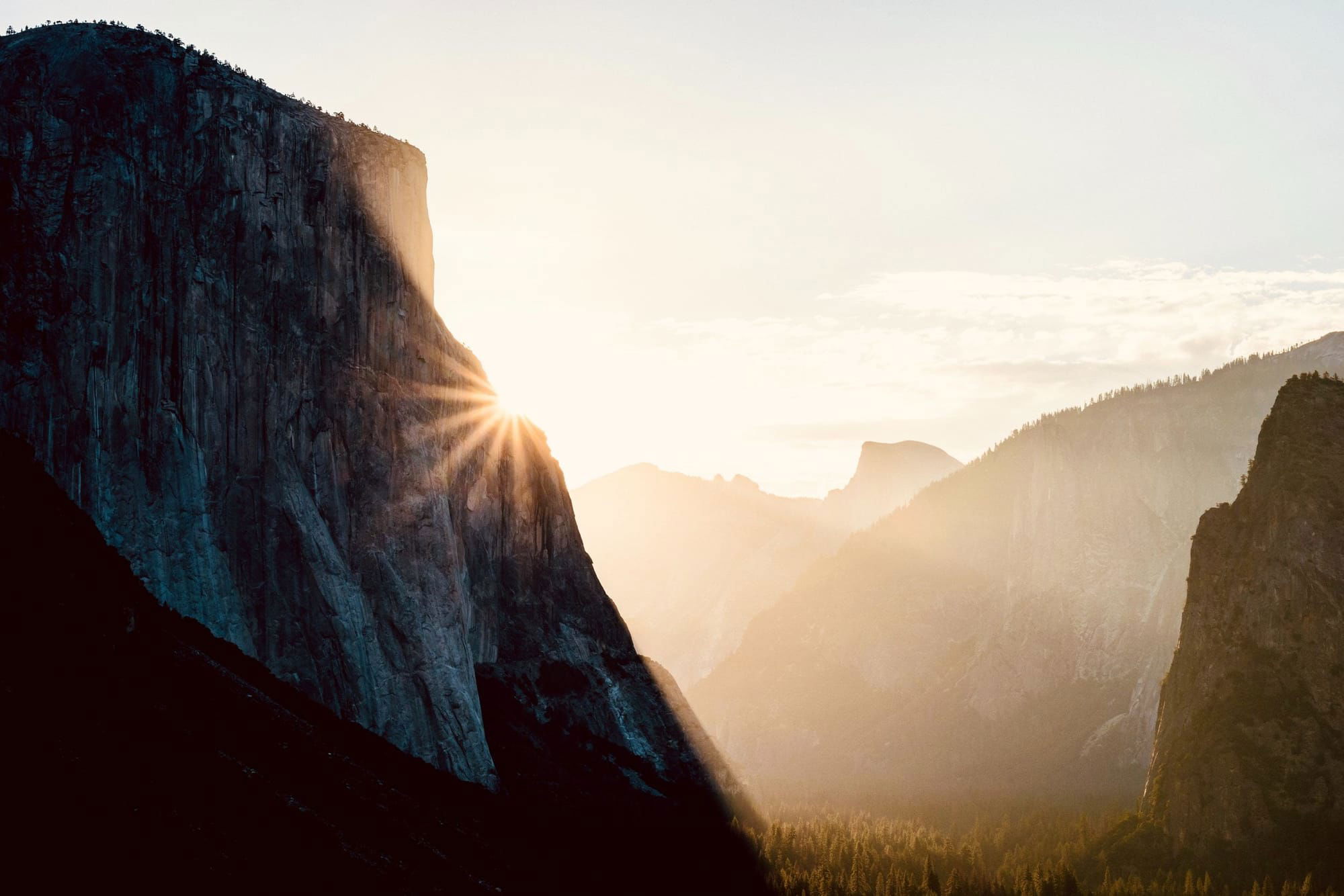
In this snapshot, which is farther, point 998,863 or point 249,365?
point 998,863

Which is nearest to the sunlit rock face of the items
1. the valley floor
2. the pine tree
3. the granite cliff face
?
the valley floor

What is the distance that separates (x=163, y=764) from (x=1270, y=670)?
10514 centimetres

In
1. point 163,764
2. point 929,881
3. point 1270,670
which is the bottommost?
point 929,881

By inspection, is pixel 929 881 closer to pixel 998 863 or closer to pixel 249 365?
pixel 998 863

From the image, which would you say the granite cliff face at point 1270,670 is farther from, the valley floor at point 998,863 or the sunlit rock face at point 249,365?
the sunlit rock face at point 249,365

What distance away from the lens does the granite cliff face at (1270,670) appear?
113 metres

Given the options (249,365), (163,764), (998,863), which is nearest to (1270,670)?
(998,863)

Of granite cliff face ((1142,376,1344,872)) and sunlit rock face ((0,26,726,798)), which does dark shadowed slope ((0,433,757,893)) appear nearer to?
sunlit rock face ((0,26,726,798))

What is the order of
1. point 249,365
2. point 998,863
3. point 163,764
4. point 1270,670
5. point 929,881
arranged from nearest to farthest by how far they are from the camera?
point 163,764 → point 249,365 → point 929,881 → point 1270,670 → point 998,863

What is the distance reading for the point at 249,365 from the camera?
8138 cm

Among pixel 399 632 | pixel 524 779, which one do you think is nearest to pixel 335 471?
pixel 399 632

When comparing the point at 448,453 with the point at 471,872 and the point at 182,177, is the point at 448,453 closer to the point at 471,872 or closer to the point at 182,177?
the point at 182,177

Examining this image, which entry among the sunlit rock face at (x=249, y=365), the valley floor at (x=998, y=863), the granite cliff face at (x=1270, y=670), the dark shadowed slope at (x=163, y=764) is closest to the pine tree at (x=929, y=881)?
the valley floor at (x=998, y=863)

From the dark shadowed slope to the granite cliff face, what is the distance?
2818 inches
